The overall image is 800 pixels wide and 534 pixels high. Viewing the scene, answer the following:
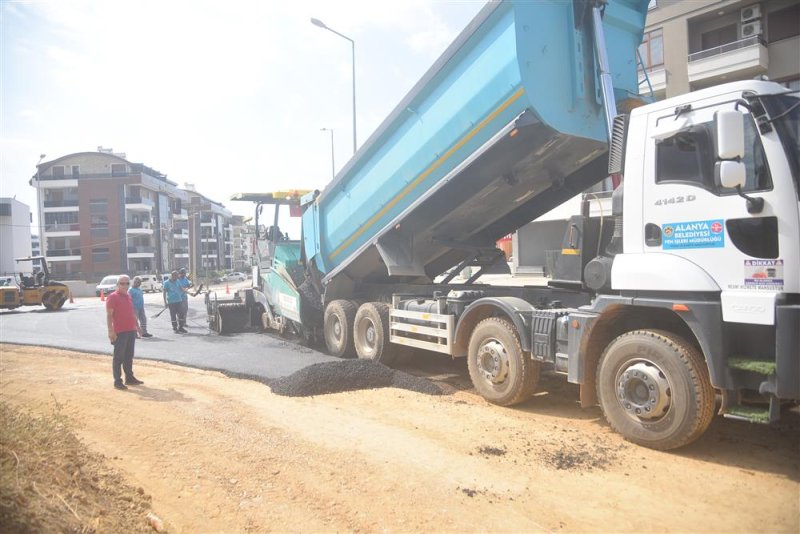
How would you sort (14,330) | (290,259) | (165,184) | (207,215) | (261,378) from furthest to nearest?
(207,215)
(165,184)
(14,330)
(290,259)
(261,378)

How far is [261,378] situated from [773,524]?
5.72 meters

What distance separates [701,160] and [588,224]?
1276mm

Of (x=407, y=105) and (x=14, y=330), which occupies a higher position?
(x=407, y=105)

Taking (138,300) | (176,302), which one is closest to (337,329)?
(138,300)

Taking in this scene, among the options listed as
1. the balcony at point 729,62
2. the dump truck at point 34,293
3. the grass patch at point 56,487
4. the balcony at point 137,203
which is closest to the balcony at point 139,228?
the balcony at point 137,203

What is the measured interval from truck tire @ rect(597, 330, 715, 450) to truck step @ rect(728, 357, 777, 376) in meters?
0.23

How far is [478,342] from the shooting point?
576cm

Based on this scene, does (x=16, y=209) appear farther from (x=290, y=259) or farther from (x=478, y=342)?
(x=478, y=342)

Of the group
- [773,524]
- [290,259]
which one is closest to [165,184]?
[290,259]

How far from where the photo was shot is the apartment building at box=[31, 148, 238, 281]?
51062 mm

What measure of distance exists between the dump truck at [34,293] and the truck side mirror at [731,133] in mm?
25290

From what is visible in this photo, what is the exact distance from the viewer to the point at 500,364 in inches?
214

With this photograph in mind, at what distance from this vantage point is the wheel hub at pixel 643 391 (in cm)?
395

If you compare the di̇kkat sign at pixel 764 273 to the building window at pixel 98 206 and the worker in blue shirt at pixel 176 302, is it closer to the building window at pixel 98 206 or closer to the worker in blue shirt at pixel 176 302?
the worker in blue shirt at pixel 176 302
